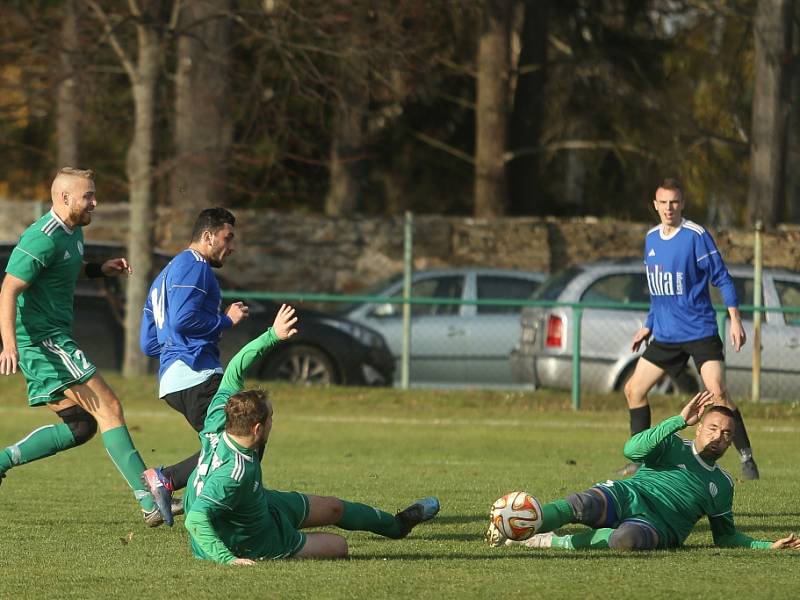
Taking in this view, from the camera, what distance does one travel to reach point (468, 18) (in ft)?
94.0

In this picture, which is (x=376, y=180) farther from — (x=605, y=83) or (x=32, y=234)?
(x=32, y=234)

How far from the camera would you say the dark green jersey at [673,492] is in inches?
307

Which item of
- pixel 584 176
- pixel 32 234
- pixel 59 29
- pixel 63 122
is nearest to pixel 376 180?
pixel 584 176

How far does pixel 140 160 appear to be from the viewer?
19.9m

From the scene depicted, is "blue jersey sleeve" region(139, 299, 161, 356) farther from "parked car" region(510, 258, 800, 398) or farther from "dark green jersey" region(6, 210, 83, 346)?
"parked car" region(510, 258, 800, 398)

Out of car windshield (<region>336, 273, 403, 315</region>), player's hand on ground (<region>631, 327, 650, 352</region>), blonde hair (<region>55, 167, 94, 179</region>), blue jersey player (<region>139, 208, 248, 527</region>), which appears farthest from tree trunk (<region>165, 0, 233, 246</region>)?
blue jersey player (<region>139, 208, 248, 527</region>)

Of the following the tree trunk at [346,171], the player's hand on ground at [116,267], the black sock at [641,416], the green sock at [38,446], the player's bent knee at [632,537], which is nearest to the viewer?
the player's bent knee at [632,537]

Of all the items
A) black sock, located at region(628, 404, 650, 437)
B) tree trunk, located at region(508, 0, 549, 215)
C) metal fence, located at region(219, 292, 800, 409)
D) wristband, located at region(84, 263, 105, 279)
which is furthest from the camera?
tree trunk, located at region(508, 0, 549, 215)

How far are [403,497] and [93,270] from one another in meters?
2.40

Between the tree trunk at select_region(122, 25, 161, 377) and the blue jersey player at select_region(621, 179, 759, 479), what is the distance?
950 centimetres

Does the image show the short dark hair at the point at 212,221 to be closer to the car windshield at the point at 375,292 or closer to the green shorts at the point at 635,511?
the green shorts at the point at 635,511

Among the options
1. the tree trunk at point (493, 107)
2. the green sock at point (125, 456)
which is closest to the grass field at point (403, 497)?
the green sock at point (125, 456)

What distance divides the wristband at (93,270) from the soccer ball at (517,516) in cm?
294

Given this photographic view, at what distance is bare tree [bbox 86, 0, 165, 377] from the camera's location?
63.1ft
